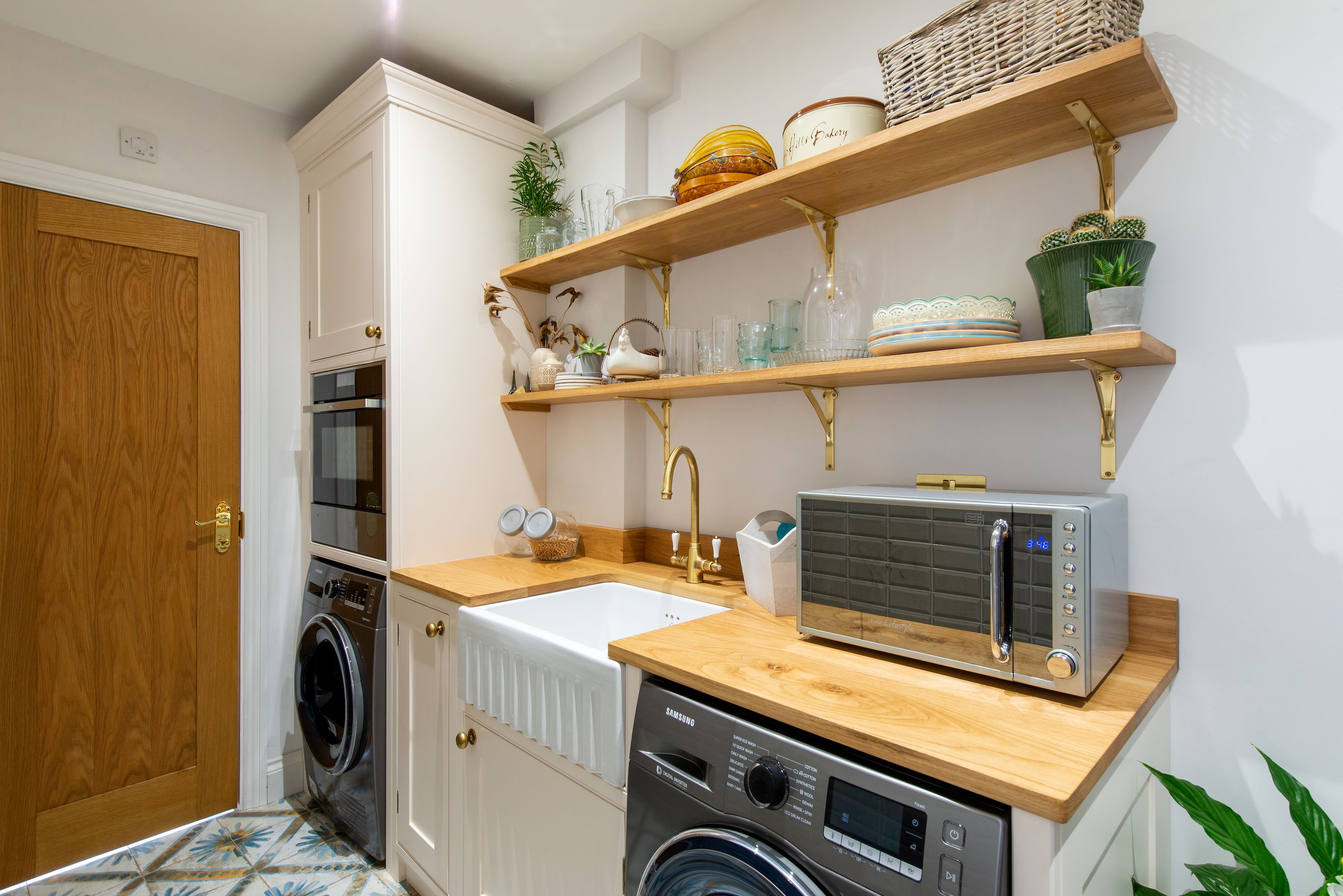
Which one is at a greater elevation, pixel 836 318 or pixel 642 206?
pixel 642 206

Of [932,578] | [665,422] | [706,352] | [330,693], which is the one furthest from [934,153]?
[330,693]

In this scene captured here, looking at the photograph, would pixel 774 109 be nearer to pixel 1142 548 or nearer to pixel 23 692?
pixel 1142 548

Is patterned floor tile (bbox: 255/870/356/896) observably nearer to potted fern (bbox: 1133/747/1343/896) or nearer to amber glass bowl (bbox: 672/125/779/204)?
potted fern (bbox: 1133/747/1343/896)

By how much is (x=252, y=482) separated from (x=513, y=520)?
102cm

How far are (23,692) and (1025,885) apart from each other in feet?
8.71

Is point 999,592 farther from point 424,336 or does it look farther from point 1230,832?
point 424,336

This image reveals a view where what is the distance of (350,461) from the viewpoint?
87.3 inches

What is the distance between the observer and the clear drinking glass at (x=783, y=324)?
1612mm

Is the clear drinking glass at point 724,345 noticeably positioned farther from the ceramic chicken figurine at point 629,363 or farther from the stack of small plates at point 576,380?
the stack of small plates at point 576,380

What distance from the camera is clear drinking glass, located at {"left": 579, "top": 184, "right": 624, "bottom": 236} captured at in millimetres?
2088

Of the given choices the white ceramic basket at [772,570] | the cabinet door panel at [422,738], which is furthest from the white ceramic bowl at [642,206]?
the cabinet door panel at [422,738]

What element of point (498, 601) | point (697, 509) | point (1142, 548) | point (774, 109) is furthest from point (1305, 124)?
point (498, 601)

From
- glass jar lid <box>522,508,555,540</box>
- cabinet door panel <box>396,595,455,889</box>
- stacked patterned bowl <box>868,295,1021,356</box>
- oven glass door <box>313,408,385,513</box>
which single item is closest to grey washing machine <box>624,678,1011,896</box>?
stacked patterned bowl <box>868,295,1021,356</box>

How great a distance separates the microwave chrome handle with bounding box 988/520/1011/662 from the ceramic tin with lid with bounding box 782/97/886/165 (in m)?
0.85
